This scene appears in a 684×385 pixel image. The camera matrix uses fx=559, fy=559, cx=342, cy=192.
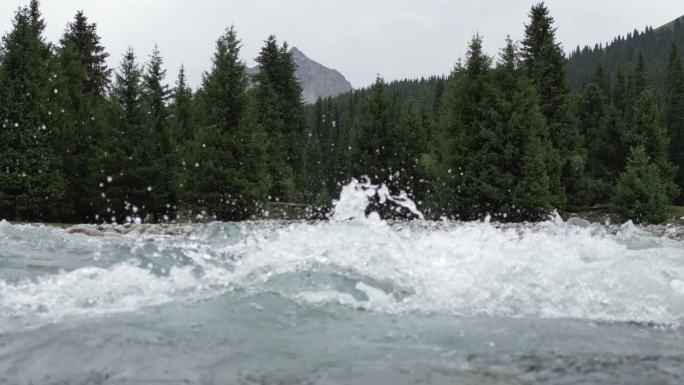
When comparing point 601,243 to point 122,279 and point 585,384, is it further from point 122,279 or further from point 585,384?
point 122,279

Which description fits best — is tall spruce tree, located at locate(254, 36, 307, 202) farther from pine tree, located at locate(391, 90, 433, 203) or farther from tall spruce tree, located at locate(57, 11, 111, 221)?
tall spruce tree, located at locate(57, 11, 111, 221)

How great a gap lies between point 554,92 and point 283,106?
16.9 meters

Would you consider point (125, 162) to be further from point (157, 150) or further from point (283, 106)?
point (283, 106)

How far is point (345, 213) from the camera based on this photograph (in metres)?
10.6

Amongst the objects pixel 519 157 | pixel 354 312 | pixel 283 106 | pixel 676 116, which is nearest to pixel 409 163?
pixel 519 157

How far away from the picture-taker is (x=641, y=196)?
77.4ft

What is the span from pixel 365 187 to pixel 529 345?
21644mm

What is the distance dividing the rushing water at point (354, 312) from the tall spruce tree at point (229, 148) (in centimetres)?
1294

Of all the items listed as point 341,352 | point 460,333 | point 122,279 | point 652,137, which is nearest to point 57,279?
point 122,279

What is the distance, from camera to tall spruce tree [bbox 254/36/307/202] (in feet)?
109

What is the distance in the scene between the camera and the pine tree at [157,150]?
→ 72.1ft

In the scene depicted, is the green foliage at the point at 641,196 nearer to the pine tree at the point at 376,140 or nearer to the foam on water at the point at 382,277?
the pine tree at the point at 376,140

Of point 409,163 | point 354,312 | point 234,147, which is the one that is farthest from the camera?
point 409,163

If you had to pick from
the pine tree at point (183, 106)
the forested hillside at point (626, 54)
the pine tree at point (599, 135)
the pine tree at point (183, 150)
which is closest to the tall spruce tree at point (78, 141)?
the pine tree at point (183, 150)
